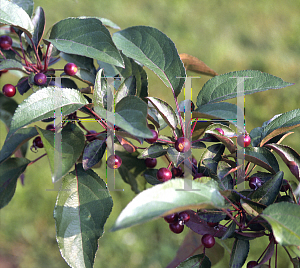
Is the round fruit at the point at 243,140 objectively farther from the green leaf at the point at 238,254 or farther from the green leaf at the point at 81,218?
the green leaf at the point at 81,218

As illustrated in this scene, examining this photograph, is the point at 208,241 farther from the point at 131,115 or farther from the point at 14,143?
the point at 14,143

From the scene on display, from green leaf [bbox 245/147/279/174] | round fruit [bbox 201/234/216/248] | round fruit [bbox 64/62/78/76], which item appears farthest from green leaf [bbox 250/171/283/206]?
round fruit [bbox 64/62/78/76]

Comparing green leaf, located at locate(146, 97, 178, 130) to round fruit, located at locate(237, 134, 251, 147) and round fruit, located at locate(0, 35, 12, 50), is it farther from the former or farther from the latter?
round fruit, located at locate(0, 35, 12, 50)

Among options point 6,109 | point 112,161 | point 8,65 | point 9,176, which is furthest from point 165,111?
point 6,109

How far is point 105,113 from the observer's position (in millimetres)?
733

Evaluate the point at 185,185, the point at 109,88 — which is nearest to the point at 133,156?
the point at 109,88

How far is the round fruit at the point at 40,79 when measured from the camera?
956 millimetres

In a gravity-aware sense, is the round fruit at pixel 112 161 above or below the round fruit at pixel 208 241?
above

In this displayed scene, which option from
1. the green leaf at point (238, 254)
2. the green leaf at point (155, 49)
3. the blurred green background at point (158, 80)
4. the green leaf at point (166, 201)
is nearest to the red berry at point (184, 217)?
the green leaf at point (238, 254)

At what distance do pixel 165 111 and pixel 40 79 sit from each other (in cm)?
39

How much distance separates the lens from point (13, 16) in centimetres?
92

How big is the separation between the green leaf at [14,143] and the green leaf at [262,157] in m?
0.63

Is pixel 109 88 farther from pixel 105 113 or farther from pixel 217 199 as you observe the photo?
pixel 217 199

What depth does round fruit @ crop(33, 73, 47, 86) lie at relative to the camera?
3.14 feet
